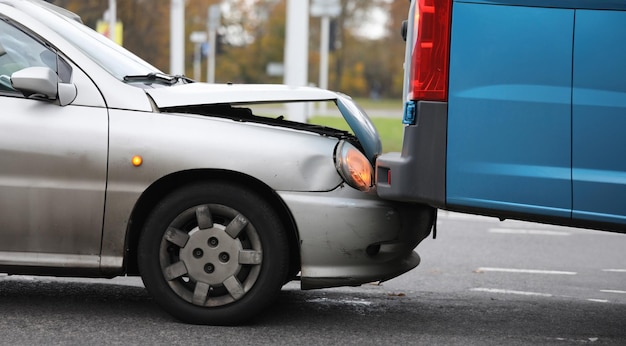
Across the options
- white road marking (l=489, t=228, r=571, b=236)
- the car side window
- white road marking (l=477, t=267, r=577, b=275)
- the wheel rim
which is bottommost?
white road marking (l=477, t=267, r=577, b=275)

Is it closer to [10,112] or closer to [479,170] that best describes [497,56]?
[479,170]

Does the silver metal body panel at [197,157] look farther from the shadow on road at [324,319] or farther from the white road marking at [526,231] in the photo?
the white road marking at [526,231]

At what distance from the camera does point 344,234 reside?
17.5ft

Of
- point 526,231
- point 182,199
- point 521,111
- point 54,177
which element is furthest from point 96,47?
point 526,231

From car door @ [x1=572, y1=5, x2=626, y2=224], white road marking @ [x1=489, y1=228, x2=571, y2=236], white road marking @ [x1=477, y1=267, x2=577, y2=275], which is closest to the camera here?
car door @ [x1=572, y1=5, x2=626, y2=224]

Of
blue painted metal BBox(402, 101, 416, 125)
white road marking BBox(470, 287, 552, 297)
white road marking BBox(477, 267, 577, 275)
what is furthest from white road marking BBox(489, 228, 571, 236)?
blue painted metal BBox(402, 101, 416, 125)

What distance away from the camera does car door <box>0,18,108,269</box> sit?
5.39m

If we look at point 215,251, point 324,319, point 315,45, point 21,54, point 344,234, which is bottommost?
point 324,319

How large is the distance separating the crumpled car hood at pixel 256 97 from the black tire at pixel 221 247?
1.42ft

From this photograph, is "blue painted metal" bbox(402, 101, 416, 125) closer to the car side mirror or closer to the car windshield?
the car windshield

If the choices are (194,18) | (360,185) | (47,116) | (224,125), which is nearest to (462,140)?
(360,185)

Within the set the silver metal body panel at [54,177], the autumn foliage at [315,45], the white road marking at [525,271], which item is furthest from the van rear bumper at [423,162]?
the autumn foliage at [315,45]

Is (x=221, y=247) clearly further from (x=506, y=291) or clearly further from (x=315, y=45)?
(x=315, y=45)

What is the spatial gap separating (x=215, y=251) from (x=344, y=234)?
0.62 meters
